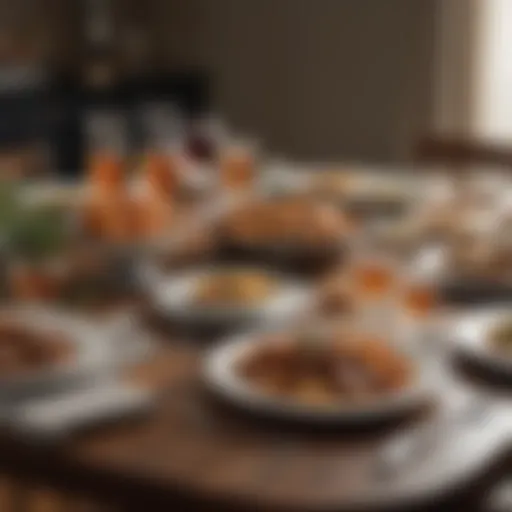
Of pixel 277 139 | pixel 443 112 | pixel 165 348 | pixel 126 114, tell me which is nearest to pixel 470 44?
pixel 443 112

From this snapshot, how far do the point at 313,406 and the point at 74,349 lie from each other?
33cm

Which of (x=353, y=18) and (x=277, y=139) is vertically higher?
(x=353, y=18)

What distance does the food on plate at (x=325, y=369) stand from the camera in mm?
1362

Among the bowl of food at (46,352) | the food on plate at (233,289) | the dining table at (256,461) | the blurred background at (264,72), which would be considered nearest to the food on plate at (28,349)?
the bowl of food at (46,352)

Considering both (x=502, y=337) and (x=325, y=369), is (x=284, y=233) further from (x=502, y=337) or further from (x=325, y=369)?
(x=325, y=369)

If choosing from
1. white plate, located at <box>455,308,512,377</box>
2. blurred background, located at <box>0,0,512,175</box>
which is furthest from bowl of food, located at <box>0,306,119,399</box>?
blurred background, located at <box>0,0,512,175</box>

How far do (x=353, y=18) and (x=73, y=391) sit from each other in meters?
3.29

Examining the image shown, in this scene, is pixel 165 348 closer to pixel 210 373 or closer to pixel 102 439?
pixel 210 373

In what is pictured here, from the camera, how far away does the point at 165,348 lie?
156cm

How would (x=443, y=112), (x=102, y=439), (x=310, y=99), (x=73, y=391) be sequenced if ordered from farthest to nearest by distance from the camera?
(x=310, y=99), (x=443, y=112), (x=73, y=391), (x=102, y=439)

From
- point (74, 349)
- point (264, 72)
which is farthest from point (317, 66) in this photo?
point (74, 349)

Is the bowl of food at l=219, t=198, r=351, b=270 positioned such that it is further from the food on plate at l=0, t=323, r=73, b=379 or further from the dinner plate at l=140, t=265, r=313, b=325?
the food on plate at l=0, t=323, r=73, b=379

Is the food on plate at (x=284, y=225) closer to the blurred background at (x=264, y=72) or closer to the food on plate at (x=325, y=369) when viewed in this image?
the food on plate at (x=325, y=369)

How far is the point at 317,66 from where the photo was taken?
15.0 feet
